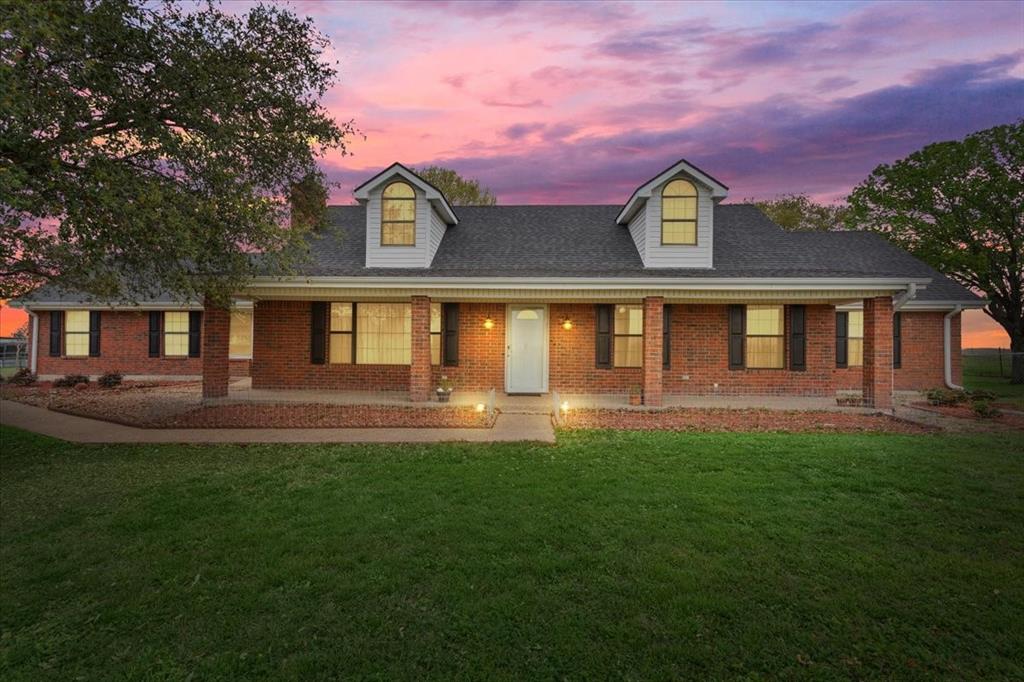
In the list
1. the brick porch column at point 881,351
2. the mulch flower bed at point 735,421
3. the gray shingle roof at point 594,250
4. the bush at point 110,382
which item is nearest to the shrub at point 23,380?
the bush at point 110,382

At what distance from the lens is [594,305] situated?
554 inches

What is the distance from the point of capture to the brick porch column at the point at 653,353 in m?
11.9

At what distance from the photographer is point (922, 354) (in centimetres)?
1568

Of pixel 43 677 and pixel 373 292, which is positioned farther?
pixel 373 292

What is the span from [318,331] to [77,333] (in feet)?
36.5

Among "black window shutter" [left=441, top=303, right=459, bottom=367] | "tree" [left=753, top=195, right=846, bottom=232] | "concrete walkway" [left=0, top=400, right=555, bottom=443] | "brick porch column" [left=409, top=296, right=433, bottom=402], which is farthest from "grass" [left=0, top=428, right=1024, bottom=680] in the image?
"tree" [left=753, top=195, right=846, bottom=232]

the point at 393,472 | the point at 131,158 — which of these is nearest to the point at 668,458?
the point at 393,472

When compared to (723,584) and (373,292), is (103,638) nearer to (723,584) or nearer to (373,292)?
(723,584)

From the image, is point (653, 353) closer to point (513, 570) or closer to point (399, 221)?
point (399, 221)

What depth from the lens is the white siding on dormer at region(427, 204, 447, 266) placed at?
13664 millimetres

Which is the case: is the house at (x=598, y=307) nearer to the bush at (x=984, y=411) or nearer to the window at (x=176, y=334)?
the bush at (x=984, y=411)

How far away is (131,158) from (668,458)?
9.87m

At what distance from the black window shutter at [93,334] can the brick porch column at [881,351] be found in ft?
81.1

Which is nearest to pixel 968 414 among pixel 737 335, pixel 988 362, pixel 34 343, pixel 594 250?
pixel 737 335
